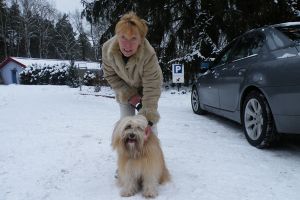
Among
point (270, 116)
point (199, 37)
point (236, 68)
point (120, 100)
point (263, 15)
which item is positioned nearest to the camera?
point (120, 100)

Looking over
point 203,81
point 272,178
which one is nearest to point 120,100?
point 272,178

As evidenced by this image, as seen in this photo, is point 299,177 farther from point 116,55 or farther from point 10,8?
point 10,8

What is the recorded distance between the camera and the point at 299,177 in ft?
14.0

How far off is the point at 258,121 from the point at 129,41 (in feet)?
7.60

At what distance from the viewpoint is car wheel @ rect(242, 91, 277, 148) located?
507 centimetres

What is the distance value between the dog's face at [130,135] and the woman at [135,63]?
0.19 meters

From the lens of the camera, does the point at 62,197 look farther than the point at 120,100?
No

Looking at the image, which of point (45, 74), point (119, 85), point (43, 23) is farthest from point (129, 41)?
point (43, 23)

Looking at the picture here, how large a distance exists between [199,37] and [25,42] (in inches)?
1825

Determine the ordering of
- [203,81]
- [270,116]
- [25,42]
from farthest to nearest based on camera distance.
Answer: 1. [25,42]
2. [203,81]
3. [270,116]

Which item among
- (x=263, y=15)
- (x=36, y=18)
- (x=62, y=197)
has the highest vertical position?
(x=36, y=18)

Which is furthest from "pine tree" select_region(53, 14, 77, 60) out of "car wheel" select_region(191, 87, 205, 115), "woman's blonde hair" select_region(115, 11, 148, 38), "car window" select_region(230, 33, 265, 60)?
"woman's blonde hair" select_region(115, 11, 148, 38)

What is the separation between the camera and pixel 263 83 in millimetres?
5008

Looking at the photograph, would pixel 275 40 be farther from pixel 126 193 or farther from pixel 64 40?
pixel 64 40
